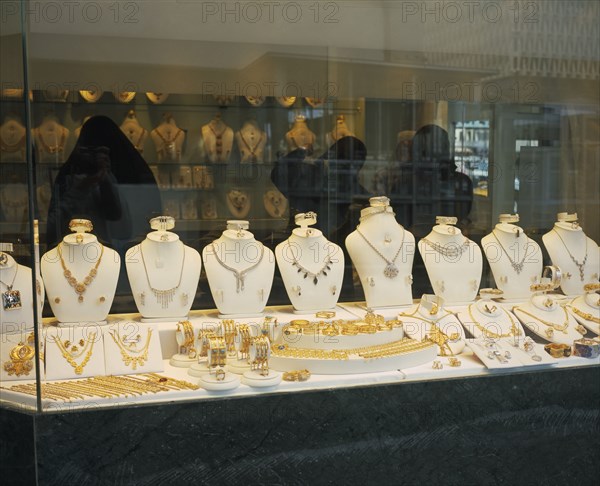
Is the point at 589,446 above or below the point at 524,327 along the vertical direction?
below

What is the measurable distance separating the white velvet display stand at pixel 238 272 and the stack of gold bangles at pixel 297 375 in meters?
0.37

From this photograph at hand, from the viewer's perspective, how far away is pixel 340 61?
3.01 m

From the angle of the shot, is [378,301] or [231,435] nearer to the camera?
[231,435]

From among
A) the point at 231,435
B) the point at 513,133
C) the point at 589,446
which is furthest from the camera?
the point at 513,133

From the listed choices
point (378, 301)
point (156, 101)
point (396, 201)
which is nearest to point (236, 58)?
point (156, 101)

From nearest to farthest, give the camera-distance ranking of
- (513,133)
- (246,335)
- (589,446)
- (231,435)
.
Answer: (231,435)
(246,335)
(589,446)
(513,133)

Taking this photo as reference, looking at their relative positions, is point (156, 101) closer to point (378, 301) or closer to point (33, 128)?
point (33, 128)

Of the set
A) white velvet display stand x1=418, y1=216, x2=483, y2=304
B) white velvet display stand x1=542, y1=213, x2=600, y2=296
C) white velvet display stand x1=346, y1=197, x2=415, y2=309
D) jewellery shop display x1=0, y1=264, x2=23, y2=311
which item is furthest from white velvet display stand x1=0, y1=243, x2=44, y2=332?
white velvet display stand x1=542, y1=213, x2=600, y2=296

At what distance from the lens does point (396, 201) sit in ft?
10.6

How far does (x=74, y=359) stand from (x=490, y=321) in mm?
1485

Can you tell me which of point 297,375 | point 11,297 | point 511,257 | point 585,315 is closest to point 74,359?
point 11,297

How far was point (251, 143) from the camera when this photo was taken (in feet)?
9.93

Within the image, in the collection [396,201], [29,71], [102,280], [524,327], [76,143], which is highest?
[29,71]

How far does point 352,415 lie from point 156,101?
4.06 ft
